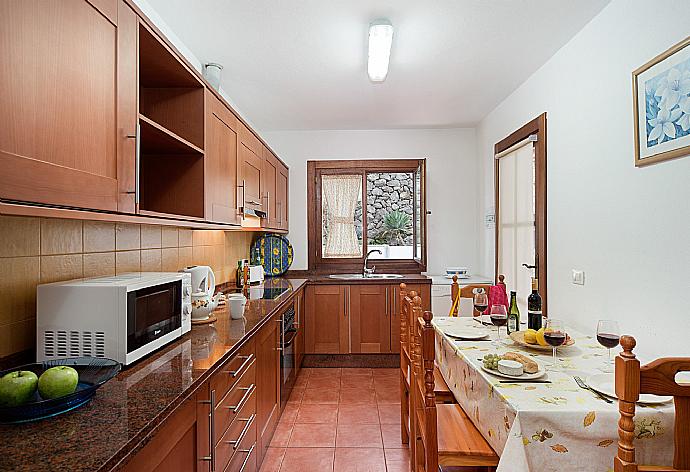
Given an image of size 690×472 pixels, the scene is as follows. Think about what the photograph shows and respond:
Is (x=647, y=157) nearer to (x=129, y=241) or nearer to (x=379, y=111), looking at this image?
(x=129, y=241)

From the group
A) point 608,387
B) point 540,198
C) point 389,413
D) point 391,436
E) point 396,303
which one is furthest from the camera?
point 396,303

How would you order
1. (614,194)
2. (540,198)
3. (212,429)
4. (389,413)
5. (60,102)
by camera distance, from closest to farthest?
(60,102)
(212,429)
(614,194)
(540,198)
(389,413)

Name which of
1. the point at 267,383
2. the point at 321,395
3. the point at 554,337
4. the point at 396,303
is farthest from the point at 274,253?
the point at 554,337

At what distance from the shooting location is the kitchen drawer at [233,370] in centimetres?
178

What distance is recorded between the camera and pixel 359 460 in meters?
2.83

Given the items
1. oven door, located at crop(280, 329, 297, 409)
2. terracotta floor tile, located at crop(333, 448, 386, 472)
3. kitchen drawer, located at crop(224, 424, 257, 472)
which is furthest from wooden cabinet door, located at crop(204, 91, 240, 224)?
terracotta floor tile, located at crop(333, 448, 386, 472)

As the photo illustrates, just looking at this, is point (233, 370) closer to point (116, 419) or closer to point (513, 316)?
point (116, 419)

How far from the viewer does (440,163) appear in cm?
545

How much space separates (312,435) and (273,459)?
0.40m

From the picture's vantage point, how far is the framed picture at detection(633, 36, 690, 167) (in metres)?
1.90

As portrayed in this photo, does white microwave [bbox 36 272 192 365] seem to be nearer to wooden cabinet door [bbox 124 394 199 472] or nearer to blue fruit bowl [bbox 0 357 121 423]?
blue fruit bowl [bbox 0 357 121 423]

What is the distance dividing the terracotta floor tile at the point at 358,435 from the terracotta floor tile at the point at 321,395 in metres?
0.54

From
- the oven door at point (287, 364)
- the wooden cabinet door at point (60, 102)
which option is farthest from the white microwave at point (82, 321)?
the oven door at point (287, 364)

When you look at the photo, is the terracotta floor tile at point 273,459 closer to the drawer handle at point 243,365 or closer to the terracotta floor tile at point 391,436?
the terracotta floor tile at point 391,436
